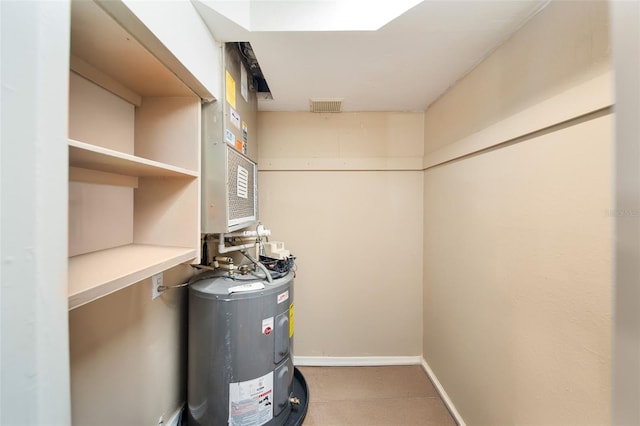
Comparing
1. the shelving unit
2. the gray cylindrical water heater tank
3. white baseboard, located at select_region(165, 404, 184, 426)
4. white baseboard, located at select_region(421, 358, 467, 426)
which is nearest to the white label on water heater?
the gray cylindrical water heater tank

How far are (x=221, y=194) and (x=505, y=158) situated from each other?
1.42 metres

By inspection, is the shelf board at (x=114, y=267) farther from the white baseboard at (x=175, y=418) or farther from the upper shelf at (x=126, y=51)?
the white baseboard at (x=175, y=418)

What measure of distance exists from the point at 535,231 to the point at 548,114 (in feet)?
1.56

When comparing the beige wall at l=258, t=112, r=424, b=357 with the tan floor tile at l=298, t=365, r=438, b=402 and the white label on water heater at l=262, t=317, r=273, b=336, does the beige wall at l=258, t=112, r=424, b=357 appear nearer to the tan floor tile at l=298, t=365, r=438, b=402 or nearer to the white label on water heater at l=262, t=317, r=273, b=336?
the tan floor tile at l=298, t=365, r=438, b=402

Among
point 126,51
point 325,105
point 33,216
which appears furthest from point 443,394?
point 126,51

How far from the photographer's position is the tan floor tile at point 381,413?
1.38 m

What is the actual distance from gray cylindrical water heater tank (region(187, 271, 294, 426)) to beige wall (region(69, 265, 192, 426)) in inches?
4.9

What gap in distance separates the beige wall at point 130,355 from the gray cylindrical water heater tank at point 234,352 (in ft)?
0.41

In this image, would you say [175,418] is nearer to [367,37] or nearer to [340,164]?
[340,164]

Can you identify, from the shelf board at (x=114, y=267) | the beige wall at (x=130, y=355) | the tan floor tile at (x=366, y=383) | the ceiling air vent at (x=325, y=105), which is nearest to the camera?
the shelf board at (x=114, y=267)

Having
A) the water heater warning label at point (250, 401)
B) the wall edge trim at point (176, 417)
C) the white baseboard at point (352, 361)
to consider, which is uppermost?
the water heater warning label at point (250, 401)

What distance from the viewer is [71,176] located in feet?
2.47

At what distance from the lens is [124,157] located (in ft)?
2.10

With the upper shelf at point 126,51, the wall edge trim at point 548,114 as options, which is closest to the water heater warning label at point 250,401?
the upper shelf at point 126,51
